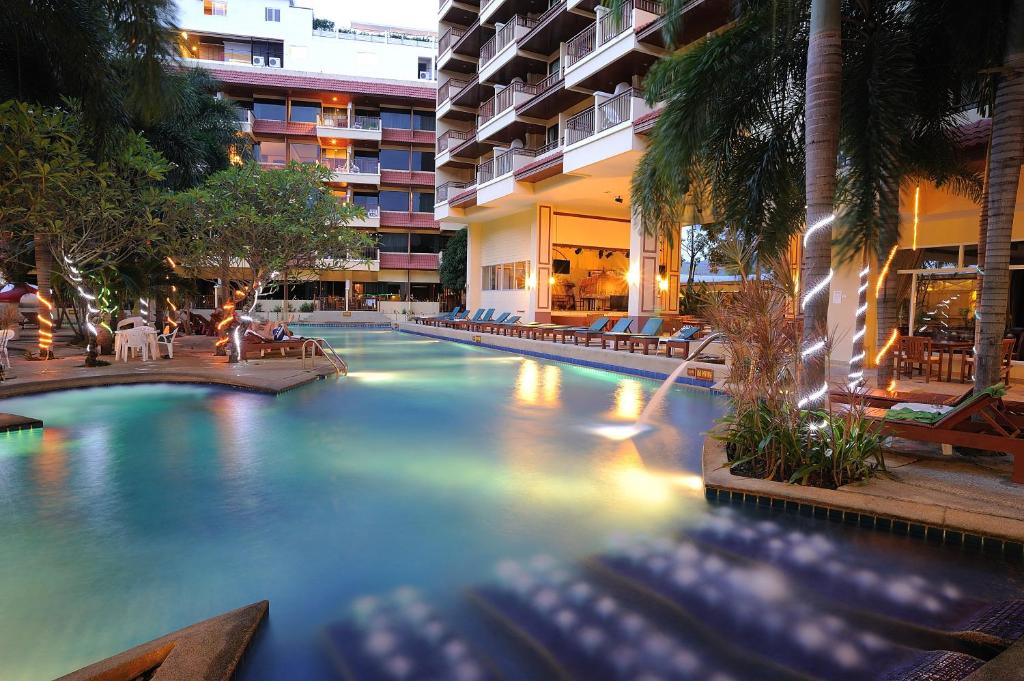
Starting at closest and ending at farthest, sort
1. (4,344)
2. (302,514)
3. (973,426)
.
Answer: (302,514), (973,426), (4,344)

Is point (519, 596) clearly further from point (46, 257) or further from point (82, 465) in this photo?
point (46, 257)

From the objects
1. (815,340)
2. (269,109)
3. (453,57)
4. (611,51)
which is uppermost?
(269,109)

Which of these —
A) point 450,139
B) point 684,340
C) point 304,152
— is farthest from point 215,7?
point 684,340

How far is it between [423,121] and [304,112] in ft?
24.0

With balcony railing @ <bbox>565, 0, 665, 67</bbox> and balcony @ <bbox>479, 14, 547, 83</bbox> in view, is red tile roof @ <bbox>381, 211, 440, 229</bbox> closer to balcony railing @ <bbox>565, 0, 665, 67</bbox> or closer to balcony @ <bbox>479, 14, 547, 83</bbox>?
balcony @ <bbox>479, 14, 547, 83</bbox>

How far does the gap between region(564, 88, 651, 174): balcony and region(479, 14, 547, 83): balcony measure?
6077 mm

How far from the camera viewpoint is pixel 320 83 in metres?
37.8

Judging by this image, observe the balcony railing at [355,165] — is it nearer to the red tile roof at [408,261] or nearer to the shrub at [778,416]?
the red tile roof at [408,261]

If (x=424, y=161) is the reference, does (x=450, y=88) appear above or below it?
above

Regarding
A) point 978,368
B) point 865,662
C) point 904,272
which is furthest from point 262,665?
point 904,272

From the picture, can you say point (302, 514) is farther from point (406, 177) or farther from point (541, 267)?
point (406, 177)

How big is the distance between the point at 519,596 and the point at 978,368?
16.5 feet

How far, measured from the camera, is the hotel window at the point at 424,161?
40.1 metres

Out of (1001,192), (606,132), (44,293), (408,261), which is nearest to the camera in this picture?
(1001,192)
